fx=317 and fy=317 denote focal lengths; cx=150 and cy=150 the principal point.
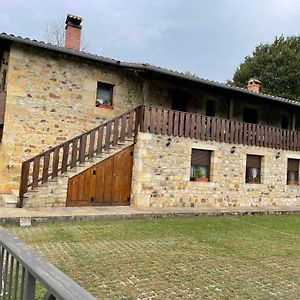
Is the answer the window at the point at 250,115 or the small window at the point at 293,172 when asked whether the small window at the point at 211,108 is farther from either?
the small window at the point at 293,172

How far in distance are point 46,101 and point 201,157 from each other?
6.23 metres

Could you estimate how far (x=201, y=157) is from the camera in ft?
41.1

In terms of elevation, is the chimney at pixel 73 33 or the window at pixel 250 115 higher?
the chimney at pixel 73 33

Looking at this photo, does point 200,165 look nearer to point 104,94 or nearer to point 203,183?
point 203,183

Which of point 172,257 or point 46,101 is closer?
point 172,257

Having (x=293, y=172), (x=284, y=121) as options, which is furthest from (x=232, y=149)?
(x=284, y=121)

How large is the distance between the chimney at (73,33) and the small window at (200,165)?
6.45 meters

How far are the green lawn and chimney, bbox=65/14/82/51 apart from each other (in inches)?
309

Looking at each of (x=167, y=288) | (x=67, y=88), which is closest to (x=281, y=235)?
(x=167, y=288)

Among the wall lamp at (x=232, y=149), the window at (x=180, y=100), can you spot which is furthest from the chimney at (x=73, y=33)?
the wall lamp at (x=232, y=149)

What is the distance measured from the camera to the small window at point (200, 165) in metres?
12.4

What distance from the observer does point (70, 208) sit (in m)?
9.48

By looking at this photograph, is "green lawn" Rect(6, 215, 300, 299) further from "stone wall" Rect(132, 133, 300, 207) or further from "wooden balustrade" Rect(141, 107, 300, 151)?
"wooden balustrade" Rect(141, 107, 300, 151)

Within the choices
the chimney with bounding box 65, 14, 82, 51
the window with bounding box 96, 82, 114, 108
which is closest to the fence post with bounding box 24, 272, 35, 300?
the window with bounding box 96, 82, 114, 108
